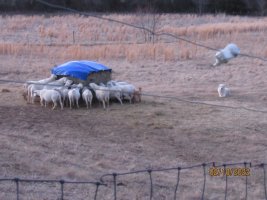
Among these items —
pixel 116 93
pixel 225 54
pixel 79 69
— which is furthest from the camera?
pixel 79 69

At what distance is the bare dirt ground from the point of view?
855cm

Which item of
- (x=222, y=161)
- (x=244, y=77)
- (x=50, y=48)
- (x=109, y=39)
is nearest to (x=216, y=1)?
(x=109, y=39)

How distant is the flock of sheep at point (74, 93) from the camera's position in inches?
512

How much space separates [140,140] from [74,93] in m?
2.59

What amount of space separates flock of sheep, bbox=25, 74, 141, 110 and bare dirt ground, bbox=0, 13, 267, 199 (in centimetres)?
19

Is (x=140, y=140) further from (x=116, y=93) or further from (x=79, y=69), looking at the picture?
(x=79, y=69)

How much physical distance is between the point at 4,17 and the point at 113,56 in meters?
18.5

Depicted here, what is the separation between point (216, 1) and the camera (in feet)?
146

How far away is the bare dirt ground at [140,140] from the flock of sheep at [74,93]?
187 millimetres

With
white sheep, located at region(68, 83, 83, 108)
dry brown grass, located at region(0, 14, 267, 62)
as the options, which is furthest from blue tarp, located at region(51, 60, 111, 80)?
dry brown grass, located at region(0, 14, 267, 62)

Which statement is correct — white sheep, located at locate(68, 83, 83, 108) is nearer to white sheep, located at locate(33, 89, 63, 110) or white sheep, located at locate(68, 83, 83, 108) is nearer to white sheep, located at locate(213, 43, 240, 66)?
white sheep, located at locate(33, 89, 63, 110)

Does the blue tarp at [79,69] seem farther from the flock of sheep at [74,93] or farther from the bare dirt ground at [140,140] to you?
the bare dirt ground at [140,140]

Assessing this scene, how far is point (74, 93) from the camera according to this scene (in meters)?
13.0
